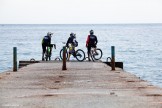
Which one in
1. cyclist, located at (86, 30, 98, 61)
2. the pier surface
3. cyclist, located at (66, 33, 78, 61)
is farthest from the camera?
cyclist, located at (66, 33, 78, 61)

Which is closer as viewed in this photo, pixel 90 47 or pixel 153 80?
pixel 90 47

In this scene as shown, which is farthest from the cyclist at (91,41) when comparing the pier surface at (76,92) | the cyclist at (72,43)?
the pier surface at (76,92)

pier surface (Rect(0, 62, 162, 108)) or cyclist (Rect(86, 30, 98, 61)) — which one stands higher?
cyclist (Rect(86, 30, 98, 61))

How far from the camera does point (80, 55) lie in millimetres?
31422

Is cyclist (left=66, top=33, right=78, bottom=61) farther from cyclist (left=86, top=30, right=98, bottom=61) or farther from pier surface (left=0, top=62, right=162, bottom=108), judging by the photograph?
pier surface (left=0, top=62, right=162, bottom=108)

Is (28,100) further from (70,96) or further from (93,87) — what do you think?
(93,87)

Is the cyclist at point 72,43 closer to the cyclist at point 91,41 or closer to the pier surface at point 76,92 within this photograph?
the cyclist at point 91,41

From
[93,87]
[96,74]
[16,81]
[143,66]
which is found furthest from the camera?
[143,66]

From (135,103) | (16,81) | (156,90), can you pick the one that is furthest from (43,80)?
(135,103)

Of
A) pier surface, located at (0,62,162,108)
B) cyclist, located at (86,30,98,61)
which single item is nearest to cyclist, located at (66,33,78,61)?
cyclist, located at (86,30,98,61)

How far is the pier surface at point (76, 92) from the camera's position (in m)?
12.3

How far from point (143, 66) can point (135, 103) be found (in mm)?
38583

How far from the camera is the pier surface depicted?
12.3 metres

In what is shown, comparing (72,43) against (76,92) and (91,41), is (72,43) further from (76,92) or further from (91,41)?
(76,92)
